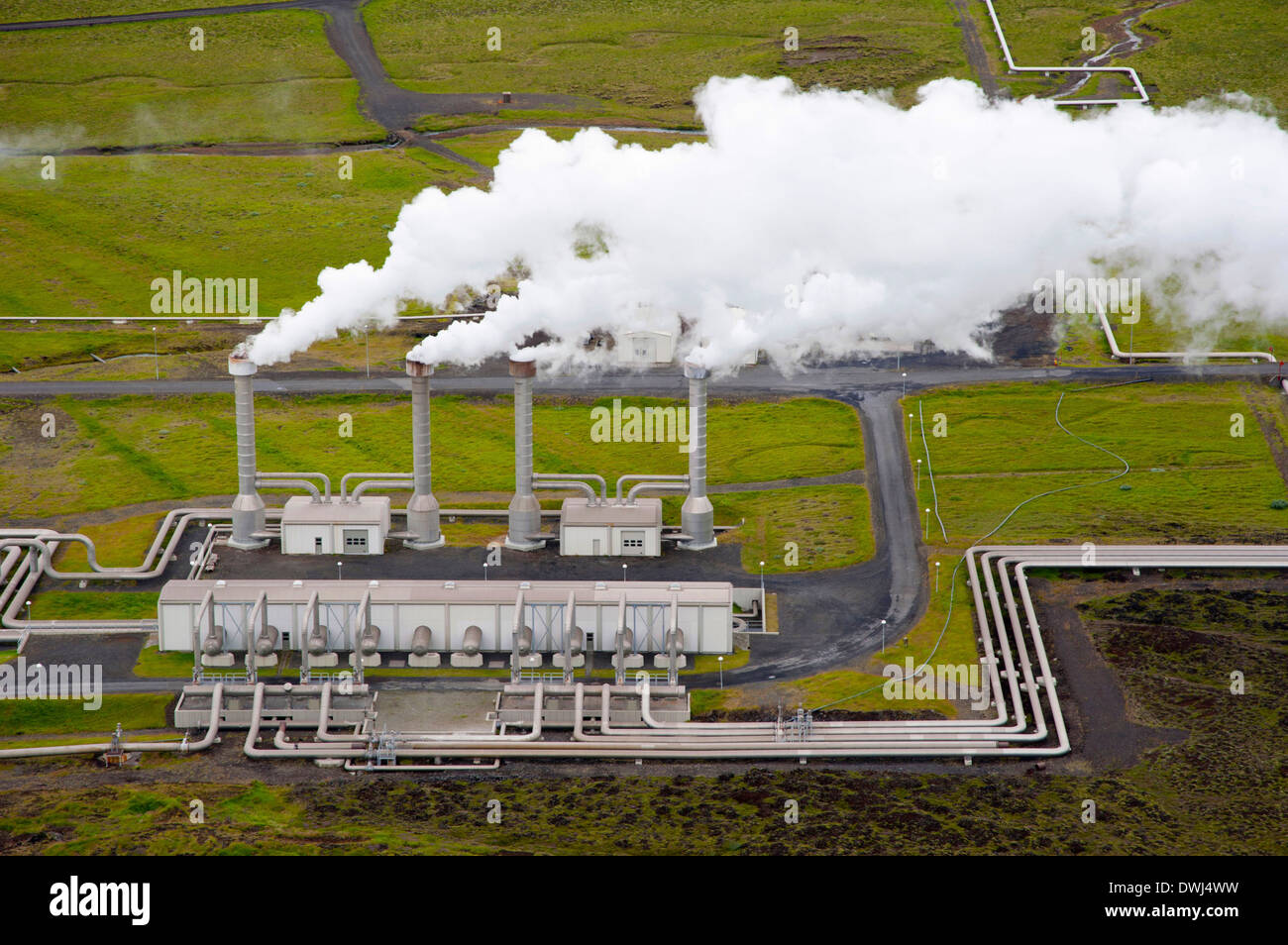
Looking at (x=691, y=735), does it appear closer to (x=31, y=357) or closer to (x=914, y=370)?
(x=914, y=370)

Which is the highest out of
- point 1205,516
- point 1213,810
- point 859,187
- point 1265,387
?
point 859,187

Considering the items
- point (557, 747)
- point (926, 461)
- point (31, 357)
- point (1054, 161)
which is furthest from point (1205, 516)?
point (31, 357)

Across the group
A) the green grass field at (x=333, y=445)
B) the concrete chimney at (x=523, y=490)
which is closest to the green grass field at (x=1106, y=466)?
the green grass field at (x=333, y=445)

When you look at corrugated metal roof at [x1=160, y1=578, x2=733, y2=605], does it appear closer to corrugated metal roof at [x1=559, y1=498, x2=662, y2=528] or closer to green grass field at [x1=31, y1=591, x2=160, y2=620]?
green grass field at [x1=31, y1=591, x2=160, y2=620]

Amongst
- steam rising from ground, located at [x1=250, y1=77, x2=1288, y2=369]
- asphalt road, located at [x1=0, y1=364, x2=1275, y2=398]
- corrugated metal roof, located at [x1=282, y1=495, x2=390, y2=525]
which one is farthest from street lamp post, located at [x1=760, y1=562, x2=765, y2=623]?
asphalt road, located at [x1=0, y1=364, x2=1275, y2=398]

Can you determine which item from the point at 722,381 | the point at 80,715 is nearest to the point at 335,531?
the point at 80,715

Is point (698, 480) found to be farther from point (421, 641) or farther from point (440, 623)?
point (421, 641)
